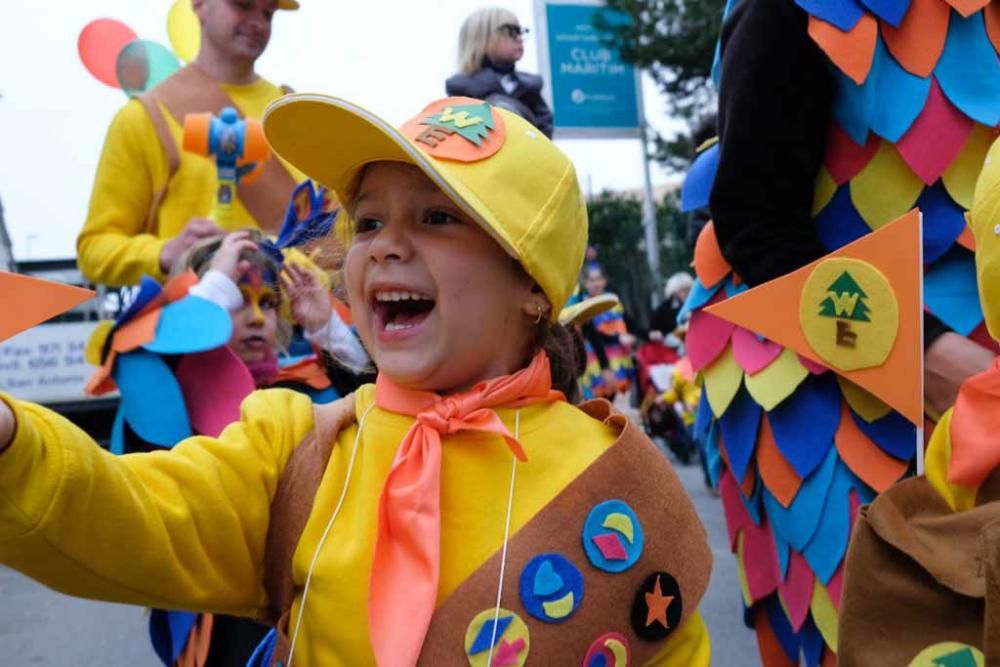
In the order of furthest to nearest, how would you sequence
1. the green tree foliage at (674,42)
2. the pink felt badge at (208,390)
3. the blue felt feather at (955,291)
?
the green tree foliage at (674,42) < the pink felt badge at (208,390) < the blue felt feather at (955,291)

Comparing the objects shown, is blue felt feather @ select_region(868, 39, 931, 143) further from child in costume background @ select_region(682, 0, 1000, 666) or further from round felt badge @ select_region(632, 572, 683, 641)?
round felt badge @ select_region(632, 572, 683, 641)

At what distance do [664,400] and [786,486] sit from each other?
7592 mm

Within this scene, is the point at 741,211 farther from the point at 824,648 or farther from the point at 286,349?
the point at 286,349

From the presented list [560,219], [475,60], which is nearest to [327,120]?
[560,219]

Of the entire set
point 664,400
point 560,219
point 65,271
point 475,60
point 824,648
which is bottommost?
point 664,400

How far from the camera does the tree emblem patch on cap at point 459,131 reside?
178 cm

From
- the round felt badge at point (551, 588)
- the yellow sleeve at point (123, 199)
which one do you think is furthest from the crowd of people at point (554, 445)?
the yellow sleeve at point (123, 199)

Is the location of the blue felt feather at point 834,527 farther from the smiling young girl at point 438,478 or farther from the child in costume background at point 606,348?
the child in costume background at point 606,348

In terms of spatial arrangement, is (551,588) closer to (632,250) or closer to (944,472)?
(944,472)

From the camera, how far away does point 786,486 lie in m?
2.35

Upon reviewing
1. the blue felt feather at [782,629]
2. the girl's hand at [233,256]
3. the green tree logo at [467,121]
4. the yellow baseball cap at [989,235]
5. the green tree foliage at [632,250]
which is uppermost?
the green tree logo at [467,121]

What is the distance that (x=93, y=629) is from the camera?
4.77m

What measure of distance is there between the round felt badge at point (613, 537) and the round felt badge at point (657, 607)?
5 centimetres

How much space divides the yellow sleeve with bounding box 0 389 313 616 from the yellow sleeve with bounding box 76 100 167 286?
163 cm
